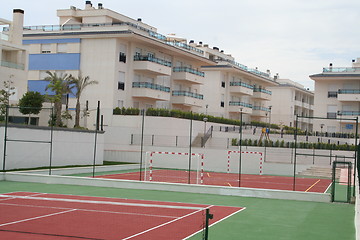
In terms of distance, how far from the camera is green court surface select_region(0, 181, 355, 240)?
554 inches

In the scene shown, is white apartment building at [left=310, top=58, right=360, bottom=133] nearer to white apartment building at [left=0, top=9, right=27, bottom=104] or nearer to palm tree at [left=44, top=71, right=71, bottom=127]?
palm tree at [left=44, top=71, right=71, bottom=127]

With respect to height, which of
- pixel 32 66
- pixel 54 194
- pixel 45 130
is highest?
pixel 32 66

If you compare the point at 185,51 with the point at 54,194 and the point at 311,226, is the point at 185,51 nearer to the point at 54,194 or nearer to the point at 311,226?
the point at 54,194

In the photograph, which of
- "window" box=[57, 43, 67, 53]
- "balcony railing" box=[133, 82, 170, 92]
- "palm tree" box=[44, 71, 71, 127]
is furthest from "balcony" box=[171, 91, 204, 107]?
"window" box=[57, 43, 67, 53]

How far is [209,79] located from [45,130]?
41.9 metres

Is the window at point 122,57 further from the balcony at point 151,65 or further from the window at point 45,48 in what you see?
the window at point 45,48

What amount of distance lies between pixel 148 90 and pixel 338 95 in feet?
88.2

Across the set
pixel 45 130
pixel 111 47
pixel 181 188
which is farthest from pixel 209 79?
pixel 181 188

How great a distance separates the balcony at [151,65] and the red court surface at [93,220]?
112 feet

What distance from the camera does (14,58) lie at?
48.4m

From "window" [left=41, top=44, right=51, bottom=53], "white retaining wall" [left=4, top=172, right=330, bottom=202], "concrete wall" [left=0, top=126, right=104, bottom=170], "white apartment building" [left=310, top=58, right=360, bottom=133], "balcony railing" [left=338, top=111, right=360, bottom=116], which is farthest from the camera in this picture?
"white apartment building" [left=310, top=58, right=360, bottom=133]

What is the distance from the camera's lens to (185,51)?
60.7 m

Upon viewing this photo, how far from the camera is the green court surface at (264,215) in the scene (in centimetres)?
1408

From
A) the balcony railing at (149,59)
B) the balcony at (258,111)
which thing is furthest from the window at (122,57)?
the balcony at (258,111)
